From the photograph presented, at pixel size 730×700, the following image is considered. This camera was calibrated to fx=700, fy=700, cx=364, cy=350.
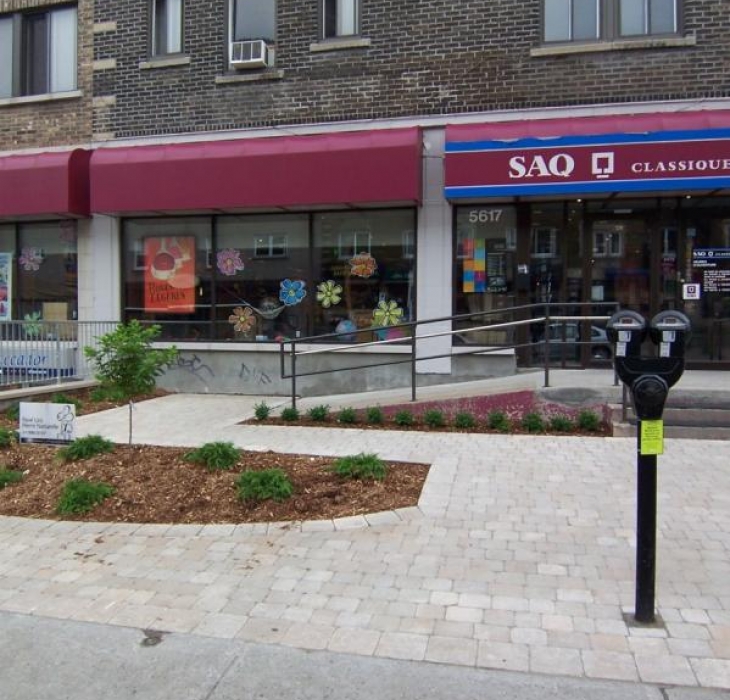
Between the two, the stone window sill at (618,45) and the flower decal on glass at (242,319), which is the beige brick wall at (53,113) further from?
the stone window sill at (618,45)

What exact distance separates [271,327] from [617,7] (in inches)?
279

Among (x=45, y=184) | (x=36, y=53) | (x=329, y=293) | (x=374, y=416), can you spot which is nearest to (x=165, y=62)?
(x=45, y=184)

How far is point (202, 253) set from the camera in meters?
11.9

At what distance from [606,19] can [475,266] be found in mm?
3980

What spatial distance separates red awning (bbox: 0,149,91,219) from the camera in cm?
1136

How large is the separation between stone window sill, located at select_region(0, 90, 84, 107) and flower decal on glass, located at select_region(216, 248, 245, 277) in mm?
3827

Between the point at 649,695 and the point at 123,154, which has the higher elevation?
the point at 123,154

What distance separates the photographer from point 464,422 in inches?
327

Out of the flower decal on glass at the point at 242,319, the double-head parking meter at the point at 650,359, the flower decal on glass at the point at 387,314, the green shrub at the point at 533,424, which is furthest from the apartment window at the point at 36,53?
the double-head parking meter at the point at 650,359

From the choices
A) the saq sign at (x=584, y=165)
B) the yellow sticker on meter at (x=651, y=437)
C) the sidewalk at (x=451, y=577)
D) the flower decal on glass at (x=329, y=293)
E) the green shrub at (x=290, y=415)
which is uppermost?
the saq sign at (x=584, y=165)

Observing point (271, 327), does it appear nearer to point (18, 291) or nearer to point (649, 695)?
point (18, 291)

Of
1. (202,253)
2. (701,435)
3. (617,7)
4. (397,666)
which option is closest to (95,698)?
(397,666)

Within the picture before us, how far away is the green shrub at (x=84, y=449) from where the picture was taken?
6.77 metres

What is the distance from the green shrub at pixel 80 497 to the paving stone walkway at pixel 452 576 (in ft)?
0.66
